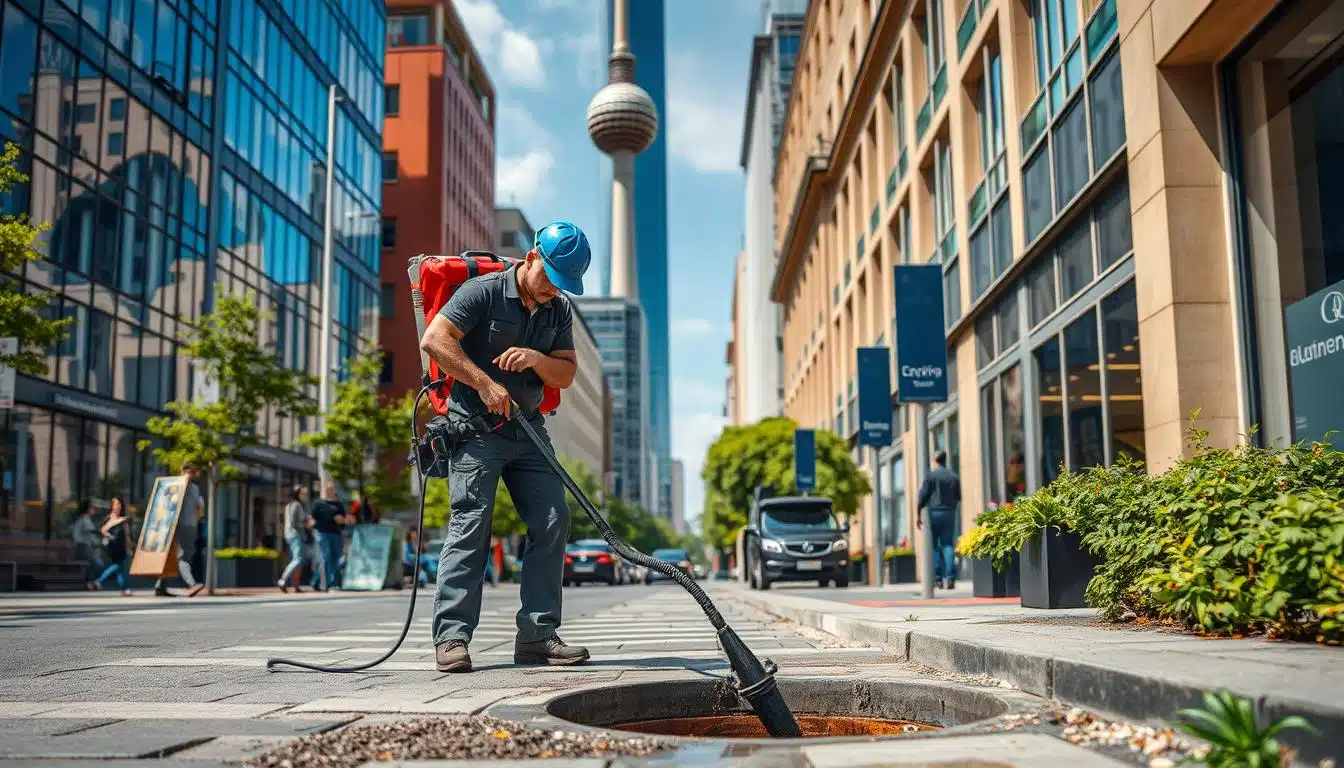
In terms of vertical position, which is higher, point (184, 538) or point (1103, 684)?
point (184, 538)

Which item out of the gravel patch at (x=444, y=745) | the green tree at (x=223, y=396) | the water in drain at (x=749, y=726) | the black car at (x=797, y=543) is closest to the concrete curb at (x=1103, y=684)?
the water in drain at (x=749, y=726)

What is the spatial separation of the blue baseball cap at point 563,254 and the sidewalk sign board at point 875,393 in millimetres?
12766

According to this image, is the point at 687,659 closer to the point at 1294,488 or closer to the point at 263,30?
the point at 1294,488

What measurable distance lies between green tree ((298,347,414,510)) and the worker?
24.5m

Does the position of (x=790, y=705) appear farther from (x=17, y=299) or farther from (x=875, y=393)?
(x=875, y=393)

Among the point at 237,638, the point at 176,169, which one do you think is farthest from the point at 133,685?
the point at 176,169

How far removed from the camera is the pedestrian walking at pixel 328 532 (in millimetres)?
20578

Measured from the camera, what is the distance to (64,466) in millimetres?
24266

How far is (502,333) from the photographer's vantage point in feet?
18.2

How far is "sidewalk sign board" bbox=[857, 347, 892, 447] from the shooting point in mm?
18000

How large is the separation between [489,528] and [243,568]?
66.6ft

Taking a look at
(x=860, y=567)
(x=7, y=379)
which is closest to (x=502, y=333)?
(x=7, y=379)

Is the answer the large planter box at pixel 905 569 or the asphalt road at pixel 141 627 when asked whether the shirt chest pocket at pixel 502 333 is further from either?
the large planter box at pixel 905 569

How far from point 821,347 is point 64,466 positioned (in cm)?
2583
